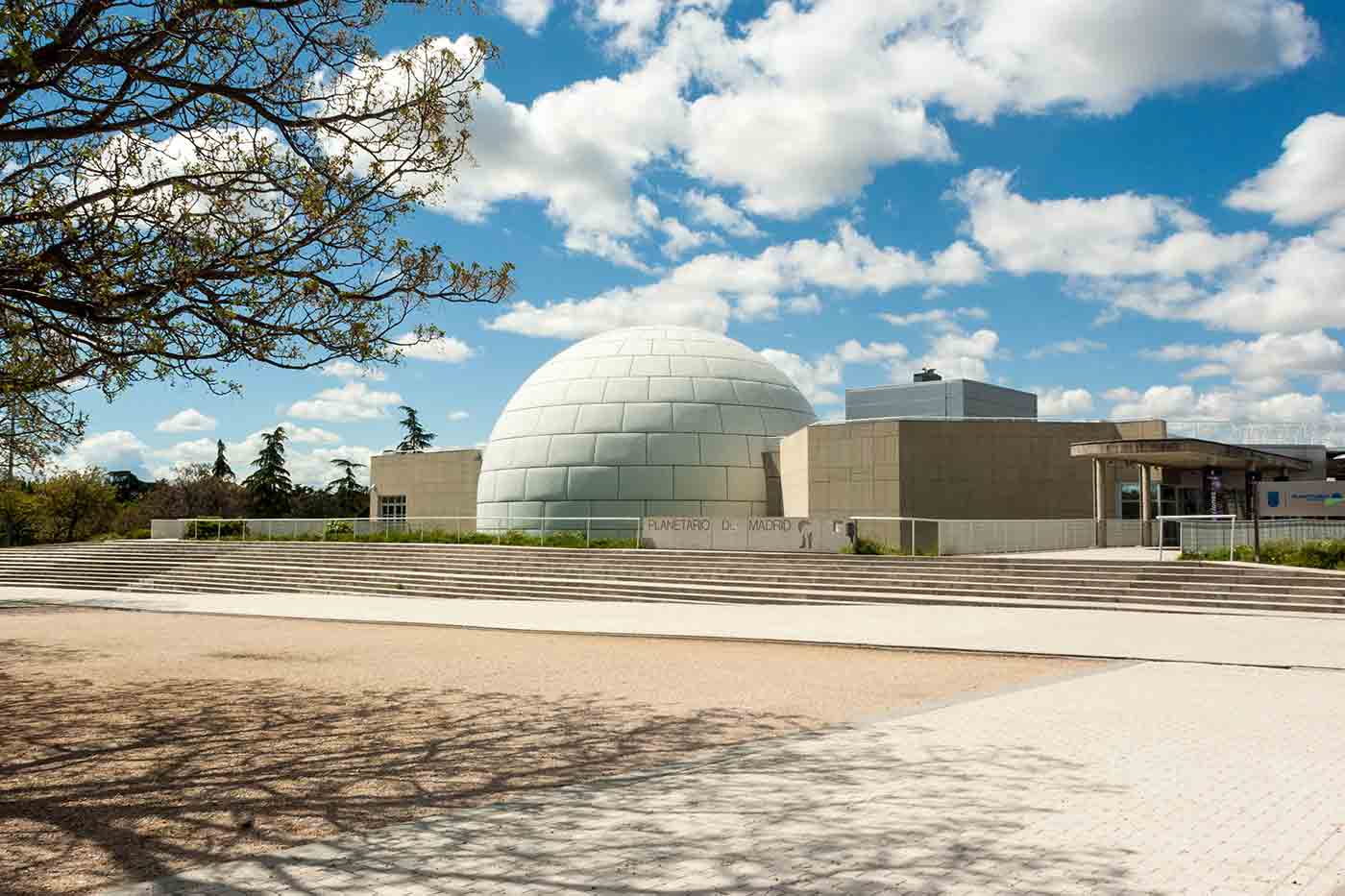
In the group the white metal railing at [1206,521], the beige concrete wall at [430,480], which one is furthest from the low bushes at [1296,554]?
the beige concrete wall at [430,480]

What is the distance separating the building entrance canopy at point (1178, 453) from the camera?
26891 millimetres

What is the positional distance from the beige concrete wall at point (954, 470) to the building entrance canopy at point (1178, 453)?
2.86m

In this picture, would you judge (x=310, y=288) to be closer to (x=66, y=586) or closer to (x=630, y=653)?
(x=630, y=653)

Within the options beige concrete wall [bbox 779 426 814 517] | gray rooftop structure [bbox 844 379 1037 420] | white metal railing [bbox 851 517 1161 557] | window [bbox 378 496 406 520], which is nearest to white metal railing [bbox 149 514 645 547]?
Result: beige concrete wall [bbox 779 426 814 517]

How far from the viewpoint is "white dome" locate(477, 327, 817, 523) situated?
1473 inches

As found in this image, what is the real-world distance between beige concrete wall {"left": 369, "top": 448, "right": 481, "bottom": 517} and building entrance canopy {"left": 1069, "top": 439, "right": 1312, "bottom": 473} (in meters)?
27.0

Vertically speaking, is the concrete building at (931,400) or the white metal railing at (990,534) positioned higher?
the concrete building at (931,400)

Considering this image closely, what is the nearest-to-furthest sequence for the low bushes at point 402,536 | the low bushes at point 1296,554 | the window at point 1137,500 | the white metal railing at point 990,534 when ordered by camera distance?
1. the low bushes at point 1296,554
2. the white metal railing at point 990,534
3. the low bushes at point 402,536
4. the window at point 1137,500

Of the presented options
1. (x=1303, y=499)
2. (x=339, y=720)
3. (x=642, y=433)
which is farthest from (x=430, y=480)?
(x=339, y=720)

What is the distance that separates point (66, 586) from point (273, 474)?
4588cm

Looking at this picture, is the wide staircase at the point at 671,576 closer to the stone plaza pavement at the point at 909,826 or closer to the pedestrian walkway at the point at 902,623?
the pedestrian walkway at the point at 902,623

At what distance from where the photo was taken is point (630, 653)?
14430 mm

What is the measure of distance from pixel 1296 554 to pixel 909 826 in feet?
67.3

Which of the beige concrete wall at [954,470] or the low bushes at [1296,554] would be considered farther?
the beige concrete wall at [954,470]
